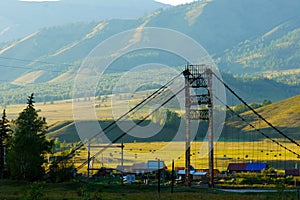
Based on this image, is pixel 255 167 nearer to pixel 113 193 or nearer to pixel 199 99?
pixel 199 99

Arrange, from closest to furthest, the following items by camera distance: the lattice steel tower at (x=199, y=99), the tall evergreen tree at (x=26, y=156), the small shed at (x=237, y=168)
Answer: the tall evergreen tree at (x=26, y=156), the lattice steel tower at (x=199, y=99), the small shed at (x=237, y=168)

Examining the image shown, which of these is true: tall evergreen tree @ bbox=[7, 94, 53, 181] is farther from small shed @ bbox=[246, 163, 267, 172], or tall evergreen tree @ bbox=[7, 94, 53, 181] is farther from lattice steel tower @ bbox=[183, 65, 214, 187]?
small shed @ bbox=[246, 163, 267, 172]

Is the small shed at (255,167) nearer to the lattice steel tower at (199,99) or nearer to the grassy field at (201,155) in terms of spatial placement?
the grassy field at (201,155)

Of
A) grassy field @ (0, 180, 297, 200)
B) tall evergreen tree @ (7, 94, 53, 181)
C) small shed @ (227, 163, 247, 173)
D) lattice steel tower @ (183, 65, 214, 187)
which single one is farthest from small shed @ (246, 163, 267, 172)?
tall evergreen tree @ (7, 94, 53, 181)

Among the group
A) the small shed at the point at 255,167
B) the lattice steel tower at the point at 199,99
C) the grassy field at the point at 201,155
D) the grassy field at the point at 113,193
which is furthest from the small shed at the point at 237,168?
the grassy field at the point at 113,193

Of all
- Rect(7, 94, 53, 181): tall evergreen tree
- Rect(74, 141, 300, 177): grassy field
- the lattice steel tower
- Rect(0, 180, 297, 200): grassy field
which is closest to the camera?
Rect(0, 180, 297, 200): grassy field

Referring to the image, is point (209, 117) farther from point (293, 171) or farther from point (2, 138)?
point (293, 171)

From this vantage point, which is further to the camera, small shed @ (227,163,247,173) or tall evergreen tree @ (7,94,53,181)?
small shed @ (227,163,247,173)

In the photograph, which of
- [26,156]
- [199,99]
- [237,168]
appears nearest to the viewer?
[26,156]

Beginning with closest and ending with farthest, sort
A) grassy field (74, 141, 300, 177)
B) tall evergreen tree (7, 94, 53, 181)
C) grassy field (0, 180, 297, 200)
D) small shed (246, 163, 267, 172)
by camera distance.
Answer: grassy field (0, 180, 297, 200) → tall evergreen tree (7, 94, 53, 181) → small shed (246, 163, 267, 172) → grassy field (74, 141, 300, 177)

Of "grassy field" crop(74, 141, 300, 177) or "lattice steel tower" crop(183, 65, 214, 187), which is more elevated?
"lattice steel tower" crop(183, 65, 214, 187)

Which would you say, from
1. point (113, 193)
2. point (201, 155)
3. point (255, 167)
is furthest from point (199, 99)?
point (201, 155)

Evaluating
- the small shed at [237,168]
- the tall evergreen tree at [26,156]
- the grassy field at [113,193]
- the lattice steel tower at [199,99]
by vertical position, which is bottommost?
the grassy field at [113,193]

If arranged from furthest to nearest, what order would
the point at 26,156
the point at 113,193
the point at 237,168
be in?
the point at 237,168, the point at 26,156, the point at 113,193
